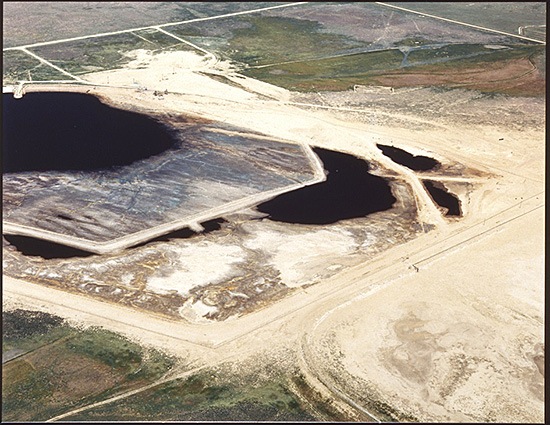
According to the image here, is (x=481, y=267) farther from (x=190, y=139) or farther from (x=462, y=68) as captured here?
(x=462, y=68)

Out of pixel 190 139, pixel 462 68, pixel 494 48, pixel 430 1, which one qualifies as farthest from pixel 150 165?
pixel 430 1

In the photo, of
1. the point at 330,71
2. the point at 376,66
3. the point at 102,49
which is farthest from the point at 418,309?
the point at 102,49

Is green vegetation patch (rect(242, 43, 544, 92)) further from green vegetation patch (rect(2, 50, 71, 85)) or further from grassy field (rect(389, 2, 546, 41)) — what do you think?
green vegetation patch (rect(2, 50, 71, 85))


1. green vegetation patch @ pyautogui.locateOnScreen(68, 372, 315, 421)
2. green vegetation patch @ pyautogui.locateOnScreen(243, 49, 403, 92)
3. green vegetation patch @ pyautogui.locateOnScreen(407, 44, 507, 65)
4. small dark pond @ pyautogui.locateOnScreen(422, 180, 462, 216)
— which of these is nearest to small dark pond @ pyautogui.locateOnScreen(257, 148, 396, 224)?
small dark pond @ pyautogui.locateOnScreen(422, 180, 462, 216)

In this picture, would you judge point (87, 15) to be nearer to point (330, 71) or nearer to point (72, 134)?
point (330, 71)

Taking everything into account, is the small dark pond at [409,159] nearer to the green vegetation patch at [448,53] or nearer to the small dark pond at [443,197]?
the small dark pond at [443,197]
